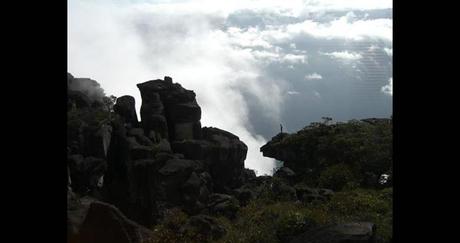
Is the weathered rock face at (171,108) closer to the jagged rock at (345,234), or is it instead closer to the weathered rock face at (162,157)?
the weathered rock face at (162,157)

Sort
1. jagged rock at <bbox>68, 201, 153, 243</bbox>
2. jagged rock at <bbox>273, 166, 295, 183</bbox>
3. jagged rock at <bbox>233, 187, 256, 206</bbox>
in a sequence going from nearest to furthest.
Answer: jagged rock at <bbox>68, 201, 153, 243</bbox>, jagged rock at <bbox>273, 166, 295, 183</bbox>, jagged rock at <bbox>233, 187, 256, 206</bbox>

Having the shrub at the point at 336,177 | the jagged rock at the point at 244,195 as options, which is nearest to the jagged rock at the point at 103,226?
the shrub at the point at 336,177

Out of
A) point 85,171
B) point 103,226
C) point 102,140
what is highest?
point 102,140

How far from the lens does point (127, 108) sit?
31531 mm

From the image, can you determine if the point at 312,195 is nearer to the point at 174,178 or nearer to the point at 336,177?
the point at 336,177

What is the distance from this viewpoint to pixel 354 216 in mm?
13016

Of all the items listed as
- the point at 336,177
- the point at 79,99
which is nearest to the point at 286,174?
the point at 336,177

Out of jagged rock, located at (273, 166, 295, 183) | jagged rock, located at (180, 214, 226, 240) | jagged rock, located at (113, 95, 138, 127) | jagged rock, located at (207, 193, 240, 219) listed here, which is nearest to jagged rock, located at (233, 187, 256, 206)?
jagged rock, located at (207, 193, 240, 219)

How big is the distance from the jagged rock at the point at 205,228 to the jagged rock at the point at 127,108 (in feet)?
56.1

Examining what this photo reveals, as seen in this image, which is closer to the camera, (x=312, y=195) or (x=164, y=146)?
(x=312, y=195)

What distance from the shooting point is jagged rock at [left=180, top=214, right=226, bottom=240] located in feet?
48.0

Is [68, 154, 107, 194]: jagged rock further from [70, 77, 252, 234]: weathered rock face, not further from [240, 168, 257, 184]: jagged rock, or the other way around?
[240, 168, 257, 184]: jagged rock

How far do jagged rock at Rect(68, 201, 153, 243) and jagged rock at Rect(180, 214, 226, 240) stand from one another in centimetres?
289

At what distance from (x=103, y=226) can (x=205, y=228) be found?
385cm
